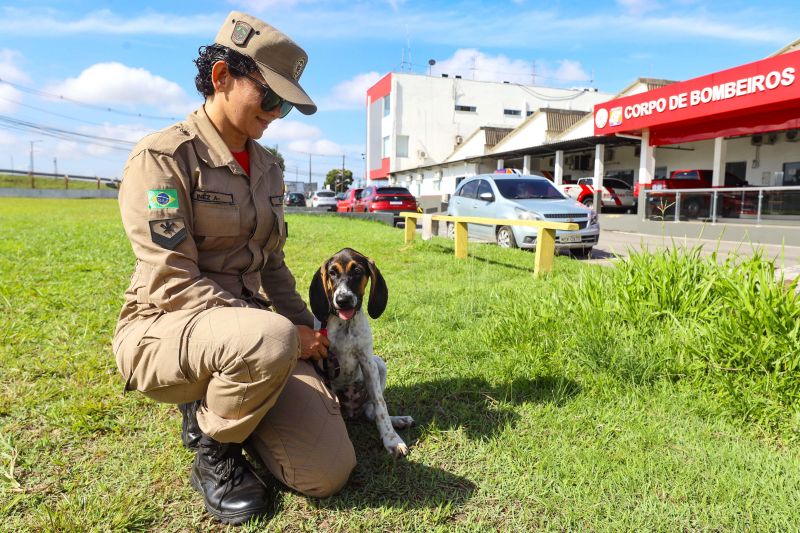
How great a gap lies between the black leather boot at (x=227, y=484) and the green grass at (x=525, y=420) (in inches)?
2.8

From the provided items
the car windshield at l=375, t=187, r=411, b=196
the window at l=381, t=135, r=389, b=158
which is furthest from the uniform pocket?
the window at l=381, t=135, r=389, b=158

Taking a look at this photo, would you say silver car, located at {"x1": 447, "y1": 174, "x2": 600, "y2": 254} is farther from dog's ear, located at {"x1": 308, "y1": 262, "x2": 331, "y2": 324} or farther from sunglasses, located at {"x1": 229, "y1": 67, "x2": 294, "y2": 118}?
sunglasses, located at {"x1": 229, "y1": 67, "x2": 294, "y2": 118}

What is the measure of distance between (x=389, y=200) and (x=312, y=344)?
2044cm

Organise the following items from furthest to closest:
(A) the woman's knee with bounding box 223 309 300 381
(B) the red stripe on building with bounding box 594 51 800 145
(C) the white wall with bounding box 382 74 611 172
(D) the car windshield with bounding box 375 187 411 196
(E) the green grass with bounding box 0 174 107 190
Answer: (E) the green grass with bounding box 0 174 107 190 → (C) the white wall with bounding box 382 74 611 172 → (D) the car windshield with bounding box 375 187 411 196 → (B) the red stripe on building with bounding box 594 51 800 145 → (A) the woman's knee with bounding box 223 309 300 381

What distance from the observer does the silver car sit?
10.5 meters

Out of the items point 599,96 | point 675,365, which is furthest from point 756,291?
point 599,96

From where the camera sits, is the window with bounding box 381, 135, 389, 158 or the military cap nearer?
the military cap

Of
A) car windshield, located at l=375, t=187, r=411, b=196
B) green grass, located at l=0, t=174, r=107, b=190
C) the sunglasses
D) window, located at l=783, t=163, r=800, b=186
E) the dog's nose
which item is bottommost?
the dog's nose

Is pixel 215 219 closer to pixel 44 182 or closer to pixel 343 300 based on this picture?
pixel 343 300

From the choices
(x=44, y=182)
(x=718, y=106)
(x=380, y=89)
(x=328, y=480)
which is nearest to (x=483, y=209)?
(x=328, y=480)

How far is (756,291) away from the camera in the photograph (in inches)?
144

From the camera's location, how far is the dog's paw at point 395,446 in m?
2.75

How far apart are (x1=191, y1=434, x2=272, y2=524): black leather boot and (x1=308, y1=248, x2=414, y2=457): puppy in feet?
2.41

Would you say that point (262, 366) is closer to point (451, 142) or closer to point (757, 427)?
point (757, 427)
